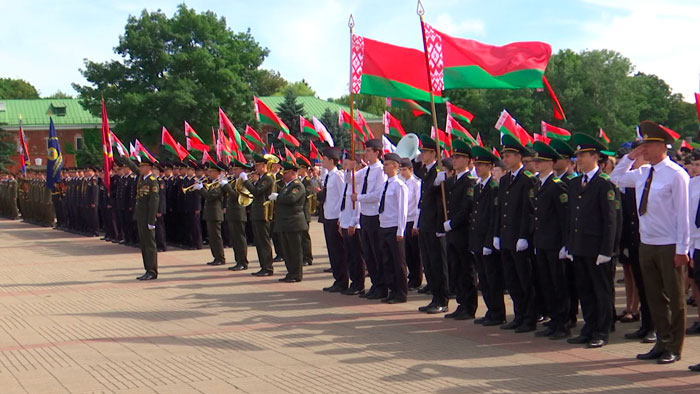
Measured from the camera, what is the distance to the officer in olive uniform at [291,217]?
13906mm

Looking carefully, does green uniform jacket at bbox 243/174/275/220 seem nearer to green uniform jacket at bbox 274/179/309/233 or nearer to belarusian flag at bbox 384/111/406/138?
green uniform jacket at bbox 274/179/309/233

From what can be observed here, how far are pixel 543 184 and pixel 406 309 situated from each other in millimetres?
3015

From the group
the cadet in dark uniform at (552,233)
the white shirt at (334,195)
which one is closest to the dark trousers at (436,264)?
the cadet in dark uniform at (552,233)

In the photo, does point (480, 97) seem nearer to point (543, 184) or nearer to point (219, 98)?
point (219, 98)

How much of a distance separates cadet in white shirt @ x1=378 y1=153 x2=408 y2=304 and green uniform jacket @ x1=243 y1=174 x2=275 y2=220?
12.7 ft

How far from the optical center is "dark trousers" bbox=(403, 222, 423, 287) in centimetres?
1321

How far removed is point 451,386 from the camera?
695cm

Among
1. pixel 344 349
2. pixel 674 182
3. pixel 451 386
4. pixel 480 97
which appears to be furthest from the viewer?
pixel 480 97

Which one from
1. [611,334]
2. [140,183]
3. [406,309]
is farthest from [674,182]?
[140,183]

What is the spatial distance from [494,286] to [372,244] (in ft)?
8.90

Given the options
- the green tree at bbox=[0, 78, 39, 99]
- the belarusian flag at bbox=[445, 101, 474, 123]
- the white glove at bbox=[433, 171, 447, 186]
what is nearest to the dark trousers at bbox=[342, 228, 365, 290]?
the white glove at bbox=[433, 171, 447, 186]

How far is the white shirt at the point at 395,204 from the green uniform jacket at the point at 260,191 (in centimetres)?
399

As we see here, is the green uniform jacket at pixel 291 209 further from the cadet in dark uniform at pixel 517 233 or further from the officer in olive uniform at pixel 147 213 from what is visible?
the cadet in dark uniform at pixel 517 233

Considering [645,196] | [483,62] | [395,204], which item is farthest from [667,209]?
[395,204]
